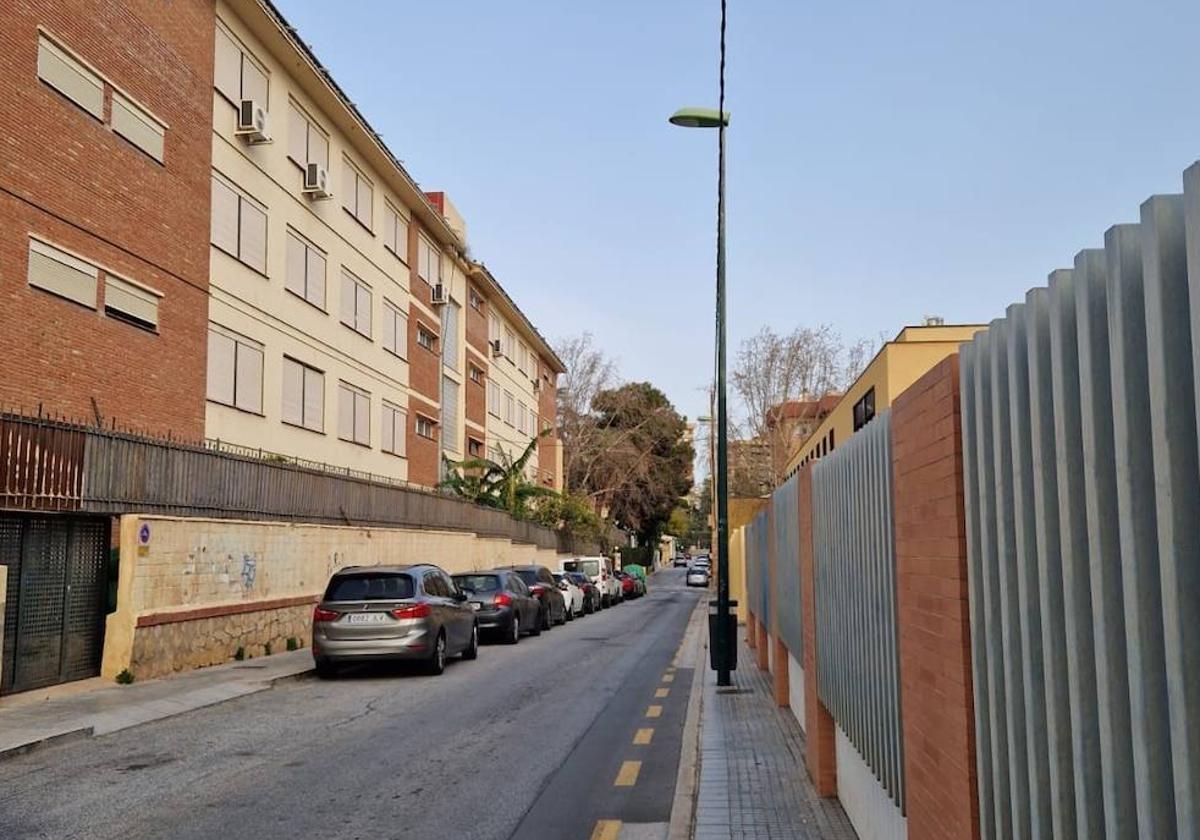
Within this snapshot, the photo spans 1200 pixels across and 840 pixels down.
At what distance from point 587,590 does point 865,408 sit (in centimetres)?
1075

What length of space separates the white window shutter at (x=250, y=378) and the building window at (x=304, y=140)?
5337 millimetres

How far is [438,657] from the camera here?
16359 millimetres

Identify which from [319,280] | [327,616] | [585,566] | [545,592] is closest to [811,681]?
[327,616]

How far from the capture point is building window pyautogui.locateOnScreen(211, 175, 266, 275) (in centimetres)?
2261

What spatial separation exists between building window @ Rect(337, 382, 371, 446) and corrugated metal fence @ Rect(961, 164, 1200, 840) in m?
27.6

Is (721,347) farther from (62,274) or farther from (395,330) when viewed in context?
(395,330)

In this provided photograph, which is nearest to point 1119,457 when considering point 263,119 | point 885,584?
point 885,584

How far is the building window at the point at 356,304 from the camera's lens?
3023cm

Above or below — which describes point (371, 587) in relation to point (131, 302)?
below

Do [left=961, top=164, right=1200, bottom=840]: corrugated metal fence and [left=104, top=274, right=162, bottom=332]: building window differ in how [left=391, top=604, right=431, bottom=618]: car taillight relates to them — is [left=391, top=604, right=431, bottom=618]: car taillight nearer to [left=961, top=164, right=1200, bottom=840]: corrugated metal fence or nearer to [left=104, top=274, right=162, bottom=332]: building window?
[left=104, top=274, right=162, bottom=332]: building window

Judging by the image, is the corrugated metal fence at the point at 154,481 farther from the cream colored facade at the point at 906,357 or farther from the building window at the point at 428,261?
the building window at the point at 428,261

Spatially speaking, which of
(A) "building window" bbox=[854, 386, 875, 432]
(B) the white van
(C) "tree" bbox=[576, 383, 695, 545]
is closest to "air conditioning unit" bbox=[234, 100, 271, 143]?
(A) "building window" bbox=[854, 386, 875, 432]

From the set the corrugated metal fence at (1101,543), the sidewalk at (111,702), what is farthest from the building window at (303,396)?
the corrugated metal fence at (1101,543)

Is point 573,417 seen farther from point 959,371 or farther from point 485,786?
point 959,371
